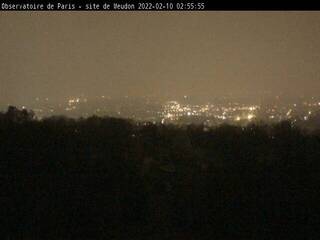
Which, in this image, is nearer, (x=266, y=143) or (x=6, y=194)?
(x=6, y=194)

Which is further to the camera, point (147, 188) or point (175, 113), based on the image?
point (175, 113)

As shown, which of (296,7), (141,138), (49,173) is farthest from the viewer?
(141,138)

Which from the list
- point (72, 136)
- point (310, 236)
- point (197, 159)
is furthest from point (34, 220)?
point (310, 236)

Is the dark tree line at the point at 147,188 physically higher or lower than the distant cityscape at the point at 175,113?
lower

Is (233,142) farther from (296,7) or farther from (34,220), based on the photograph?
(34,220)

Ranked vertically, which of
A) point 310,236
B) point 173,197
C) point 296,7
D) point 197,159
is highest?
point 296,7

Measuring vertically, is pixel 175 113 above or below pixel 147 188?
above

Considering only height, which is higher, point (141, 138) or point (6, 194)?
point (141, 138)

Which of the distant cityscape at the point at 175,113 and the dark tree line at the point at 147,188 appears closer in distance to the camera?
the dark tree line at the point at 147,188
